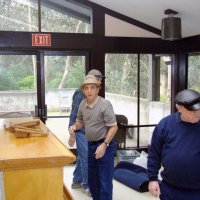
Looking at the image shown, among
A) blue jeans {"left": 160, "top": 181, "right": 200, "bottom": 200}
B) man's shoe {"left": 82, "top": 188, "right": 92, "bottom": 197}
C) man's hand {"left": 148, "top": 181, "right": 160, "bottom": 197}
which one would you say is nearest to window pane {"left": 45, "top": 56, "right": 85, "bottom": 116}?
man's shoe {"left": 82, "top": 188, "right": 92, "bottom": 197}

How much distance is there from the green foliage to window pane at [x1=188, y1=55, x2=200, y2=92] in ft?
8.36

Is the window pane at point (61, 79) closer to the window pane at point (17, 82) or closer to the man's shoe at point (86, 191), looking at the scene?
the window pane at point (17, 82)

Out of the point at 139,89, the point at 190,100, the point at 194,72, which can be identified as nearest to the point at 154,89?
the point at 139,89

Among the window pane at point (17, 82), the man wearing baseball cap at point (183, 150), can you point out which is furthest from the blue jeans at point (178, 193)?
the window pane at point (17, 82)

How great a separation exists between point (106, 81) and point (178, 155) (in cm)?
328

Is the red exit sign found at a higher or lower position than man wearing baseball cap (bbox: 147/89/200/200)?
higher

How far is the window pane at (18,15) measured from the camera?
14.4 feet

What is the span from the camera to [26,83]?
459 centimetres

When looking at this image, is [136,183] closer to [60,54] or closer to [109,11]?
[60,54]

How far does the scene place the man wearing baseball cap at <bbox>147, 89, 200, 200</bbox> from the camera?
1735 mm

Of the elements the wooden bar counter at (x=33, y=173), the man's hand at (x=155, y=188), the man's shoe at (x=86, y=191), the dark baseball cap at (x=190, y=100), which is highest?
the dark baseball cap at (x=190, y=100)

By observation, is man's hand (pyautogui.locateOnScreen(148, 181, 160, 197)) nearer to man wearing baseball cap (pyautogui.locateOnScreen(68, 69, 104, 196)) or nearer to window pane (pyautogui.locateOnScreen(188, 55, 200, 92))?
man wearing baseball cap (pyautogui.locateOnScreen(68, 69, 104, 196))

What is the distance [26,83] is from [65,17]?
114 centimetres

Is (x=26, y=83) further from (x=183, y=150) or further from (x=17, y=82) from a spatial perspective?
(x=183, y=150)
